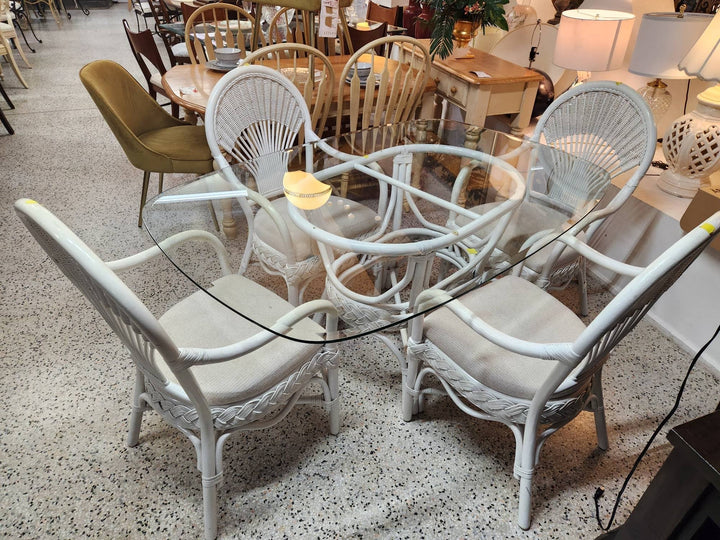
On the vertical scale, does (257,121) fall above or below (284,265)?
above

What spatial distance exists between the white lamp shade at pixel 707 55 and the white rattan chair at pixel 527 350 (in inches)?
33.4

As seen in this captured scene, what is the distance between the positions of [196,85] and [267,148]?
750 millimetres

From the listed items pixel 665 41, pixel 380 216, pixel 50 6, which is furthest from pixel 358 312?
pixel 50 6

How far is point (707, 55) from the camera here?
5.03 ft

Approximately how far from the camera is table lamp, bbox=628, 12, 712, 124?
1664mm

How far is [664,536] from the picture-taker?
76 centimetres

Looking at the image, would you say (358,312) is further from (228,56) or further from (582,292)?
(228,56)

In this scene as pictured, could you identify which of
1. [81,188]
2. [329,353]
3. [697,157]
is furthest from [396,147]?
[81,188]

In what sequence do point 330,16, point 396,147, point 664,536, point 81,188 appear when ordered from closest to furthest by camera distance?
point 664,536, point 396,147, point 330,16, point 81,188

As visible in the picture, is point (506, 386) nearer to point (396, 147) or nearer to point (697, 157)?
point (396, 147)

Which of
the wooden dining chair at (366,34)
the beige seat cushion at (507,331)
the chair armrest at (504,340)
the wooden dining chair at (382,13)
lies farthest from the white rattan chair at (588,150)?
the wooden dining chair at (382,13)

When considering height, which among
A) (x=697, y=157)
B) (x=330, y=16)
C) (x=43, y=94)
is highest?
(x=330, y=16)

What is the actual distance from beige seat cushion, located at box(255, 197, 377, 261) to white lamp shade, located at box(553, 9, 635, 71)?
1323mm

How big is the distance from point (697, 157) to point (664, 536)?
1.60 m
